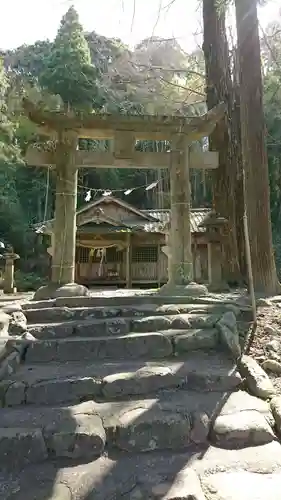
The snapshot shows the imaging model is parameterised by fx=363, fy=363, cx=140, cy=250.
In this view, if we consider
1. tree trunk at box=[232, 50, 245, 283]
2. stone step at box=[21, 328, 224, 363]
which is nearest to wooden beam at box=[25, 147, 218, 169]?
tree trunk at box=[232, 50, 245, 283]

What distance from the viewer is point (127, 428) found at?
2512 mm

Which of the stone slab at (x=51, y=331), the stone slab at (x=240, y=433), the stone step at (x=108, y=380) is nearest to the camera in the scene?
the stone slab at (x=240, y=433)

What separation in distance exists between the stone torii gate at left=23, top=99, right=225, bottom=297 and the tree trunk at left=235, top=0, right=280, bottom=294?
27.5 inches

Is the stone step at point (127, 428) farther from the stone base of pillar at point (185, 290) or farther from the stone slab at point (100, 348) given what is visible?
the stone base of pillar at point (185, 290)

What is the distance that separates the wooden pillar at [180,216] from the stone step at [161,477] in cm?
386

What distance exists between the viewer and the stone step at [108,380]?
2.94 m

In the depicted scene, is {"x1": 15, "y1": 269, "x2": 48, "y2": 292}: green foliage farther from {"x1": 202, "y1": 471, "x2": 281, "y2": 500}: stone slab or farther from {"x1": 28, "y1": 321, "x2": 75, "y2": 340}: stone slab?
{"x1": 202, "y1": 471, "x2": 281, "y2": 500}: stone slab

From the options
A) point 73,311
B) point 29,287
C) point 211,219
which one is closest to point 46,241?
point 29,287

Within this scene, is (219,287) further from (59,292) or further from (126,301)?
(59,292)

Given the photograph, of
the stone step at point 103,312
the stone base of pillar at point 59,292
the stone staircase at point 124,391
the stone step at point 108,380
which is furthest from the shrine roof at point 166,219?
the stone step at point 108,380

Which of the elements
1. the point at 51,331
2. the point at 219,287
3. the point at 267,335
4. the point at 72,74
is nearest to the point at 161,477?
the point at 51,331

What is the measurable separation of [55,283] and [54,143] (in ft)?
8.26

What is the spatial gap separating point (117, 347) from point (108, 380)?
700mm

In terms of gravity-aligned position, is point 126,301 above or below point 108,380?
above
